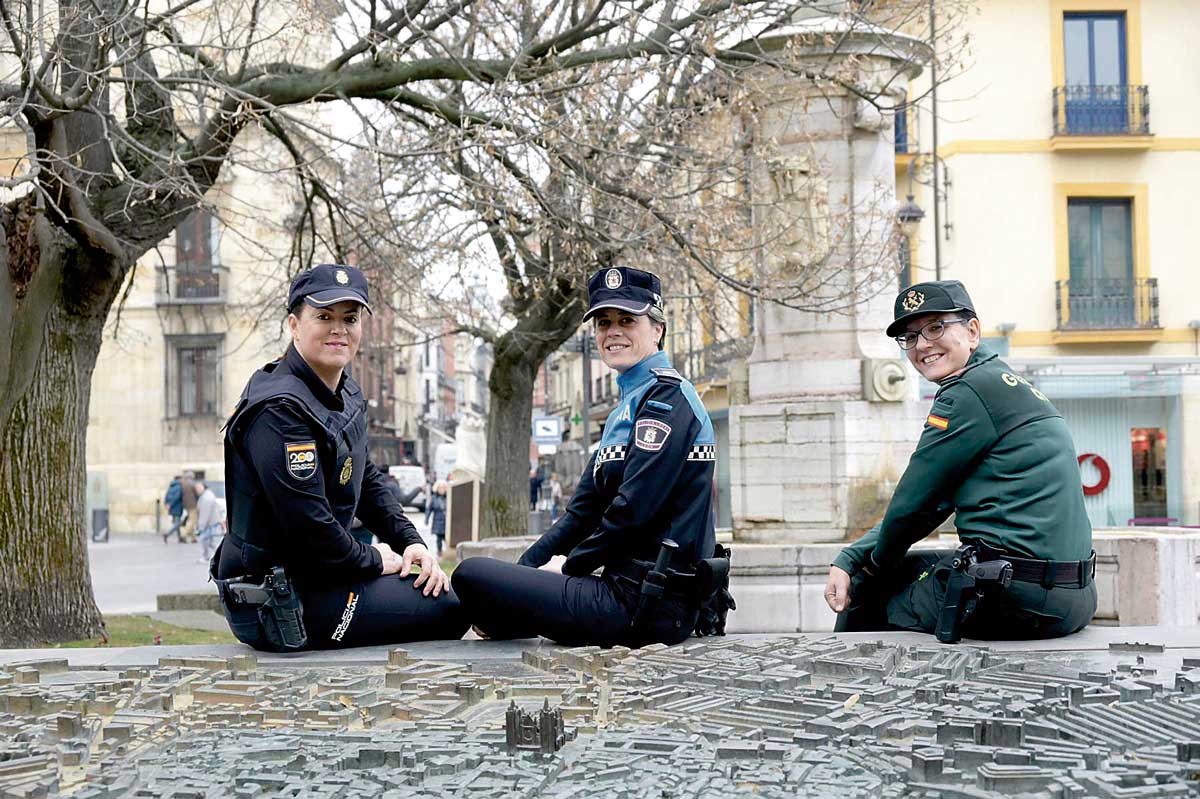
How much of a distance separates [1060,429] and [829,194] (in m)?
6.02

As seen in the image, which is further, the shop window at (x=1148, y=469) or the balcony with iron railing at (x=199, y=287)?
the balcony with iron railing at (x=199, y=287)

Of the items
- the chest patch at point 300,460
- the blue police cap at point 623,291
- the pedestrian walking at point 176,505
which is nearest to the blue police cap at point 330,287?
the chest patch at point 300,460

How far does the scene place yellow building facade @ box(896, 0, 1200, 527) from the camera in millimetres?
27766

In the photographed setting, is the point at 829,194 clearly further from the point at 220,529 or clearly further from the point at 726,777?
the point at 220,529

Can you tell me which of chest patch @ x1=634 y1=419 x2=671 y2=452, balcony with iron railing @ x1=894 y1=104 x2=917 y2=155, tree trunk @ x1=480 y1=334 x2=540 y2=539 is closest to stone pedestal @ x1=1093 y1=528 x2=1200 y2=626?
chest patch @ x1=634 y1=419 x2=671 y2=452

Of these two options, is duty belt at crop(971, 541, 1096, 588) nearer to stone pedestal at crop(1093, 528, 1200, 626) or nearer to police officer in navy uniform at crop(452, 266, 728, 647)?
police officer in navy uniform at crop(452, 266, 728, 647)

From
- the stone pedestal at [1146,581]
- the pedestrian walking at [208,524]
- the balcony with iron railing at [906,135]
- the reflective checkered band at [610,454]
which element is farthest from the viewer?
the balcony with iron railing at [906,135]

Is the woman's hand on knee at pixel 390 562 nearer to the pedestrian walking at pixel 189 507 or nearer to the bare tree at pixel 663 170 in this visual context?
the bare tree at pixel 663 170

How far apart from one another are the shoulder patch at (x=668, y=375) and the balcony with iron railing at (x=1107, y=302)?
2399 centimetres

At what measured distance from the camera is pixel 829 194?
11.2m

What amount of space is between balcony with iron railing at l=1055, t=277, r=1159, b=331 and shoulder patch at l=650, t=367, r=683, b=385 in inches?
945

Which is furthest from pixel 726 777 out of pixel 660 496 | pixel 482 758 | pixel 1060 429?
pixel 1060 429

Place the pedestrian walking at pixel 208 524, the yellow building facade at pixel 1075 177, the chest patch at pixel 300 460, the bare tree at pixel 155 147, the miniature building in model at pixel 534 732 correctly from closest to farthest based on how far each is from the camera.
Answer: the miniature building in model at pixel 534 732
the chest patch at pixel 300 460
the bare tree at pixel 155 147
the pedestrian walking at pixel 208 524
the yellow building facade at pixel 1075 177

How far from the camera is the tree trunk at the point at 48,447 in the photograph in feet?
32.9
